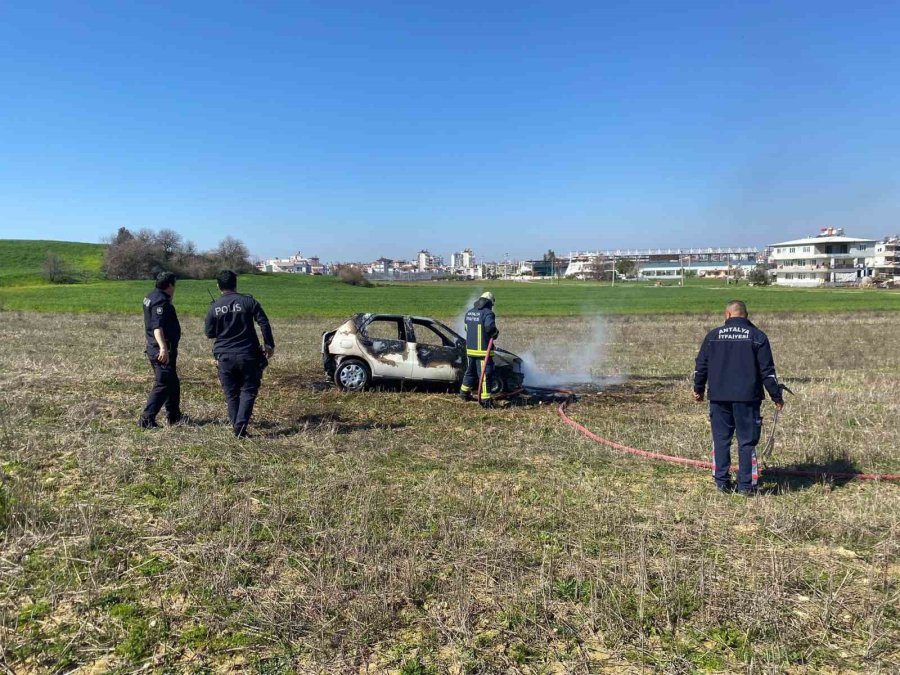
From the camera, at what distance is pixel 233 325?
7195 mm

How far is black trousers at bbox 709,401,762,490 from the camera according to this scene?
18.8 ft

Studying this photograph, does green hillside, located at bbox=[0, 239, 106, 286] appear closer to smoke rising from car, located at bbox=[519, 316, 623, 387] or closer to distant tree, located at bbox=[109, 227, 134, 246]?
distant tree, located at bbox=[109, 227, 134, 246]

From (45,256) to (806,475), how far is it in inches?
3184

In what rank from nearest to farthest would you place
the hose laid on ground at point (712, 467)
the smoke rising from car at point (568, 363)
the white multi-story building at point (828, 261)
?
1. the hose laid on ground at point (712, 467)
2. the smoke rising from car at point (568, 363)
3. the white multi-story building at point (828, 261)

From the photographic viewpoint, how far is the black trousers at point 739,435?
226 inches

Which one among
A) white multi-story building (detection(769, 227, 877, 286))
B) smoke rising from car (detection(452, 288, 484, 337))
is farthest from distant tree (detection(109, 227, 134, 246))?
white multi-story building (detection(769, 227, 877, 286))

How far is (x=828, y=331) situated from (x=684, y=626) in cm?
2589

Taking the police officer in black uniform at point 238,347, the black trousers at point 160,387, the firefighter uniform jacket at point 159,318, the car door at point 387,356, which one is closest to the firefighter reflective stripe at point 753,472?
the police officer in black uniform at point 238,347

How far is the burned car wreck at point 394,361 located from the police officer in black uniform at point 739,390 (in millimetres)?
4963

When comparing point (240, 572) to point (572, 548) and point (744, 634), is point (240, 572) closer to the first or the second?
point (572, 548)

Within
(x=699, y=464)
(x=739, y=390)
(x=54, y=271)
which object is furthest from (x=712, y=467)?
(x=54, y=271)

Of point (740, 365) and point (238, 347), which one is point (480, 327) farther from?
point (740, 365)

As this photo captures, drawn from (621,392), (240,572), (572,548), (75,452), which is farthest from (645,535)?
(621,392)

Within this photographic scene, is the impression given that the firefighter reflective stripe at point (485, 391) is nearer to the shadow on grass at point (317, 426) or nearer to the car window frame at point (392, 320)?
the car window frame at point (392, 320)
